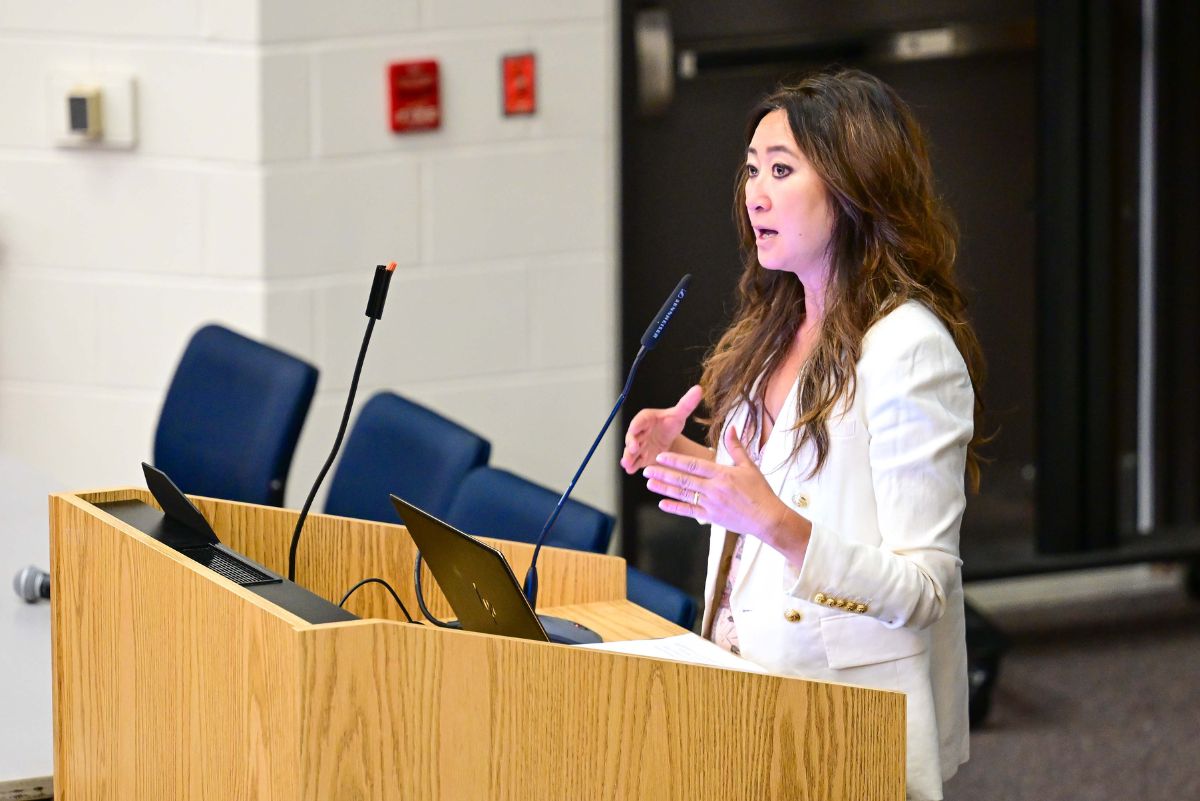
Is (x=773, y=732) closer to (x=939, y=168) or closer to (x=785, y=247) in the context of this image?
(x=785, y=247)

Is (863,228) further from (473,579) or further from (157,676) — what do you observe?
(157,676)

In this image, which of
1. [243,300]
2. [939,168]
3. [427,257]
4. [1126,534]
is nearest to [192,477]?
[243,300]

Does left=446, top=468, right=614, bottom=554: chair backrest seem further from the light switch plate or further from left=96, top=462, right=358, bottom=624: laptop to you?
the light switch plate

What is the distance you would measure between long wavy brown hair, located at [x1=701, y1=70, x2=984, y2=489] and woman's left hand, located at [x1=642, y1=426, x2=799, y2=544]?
0.65 ft

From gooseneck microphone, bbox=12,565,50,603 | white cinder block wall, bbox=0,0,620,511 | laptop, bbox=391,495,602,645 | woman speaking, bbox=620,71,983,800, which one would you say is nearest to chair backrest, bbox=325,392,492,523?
gooseneck microphone, bbox=12,565,50,603

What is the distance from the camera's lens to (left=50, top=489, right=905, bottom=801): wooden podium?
4.58 feet

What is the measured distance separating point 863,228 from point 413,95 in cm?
191

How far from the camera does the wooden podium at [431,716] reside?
1.40 meters

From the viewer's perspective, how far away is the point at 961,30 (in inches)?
163

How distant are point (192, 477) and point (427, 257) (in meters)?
0.81

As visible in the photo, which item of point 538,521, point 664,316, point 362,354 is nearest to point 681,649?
point 664,316

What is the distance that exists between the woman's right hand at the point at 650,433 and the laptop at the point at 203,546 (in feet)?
1.44

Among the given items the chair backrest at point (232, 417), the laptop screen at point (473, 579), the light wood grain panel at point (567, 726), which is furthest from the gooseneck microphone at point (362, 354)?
the chair backrest at point (232, 417)

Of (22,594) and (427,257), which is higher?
(427,257)
